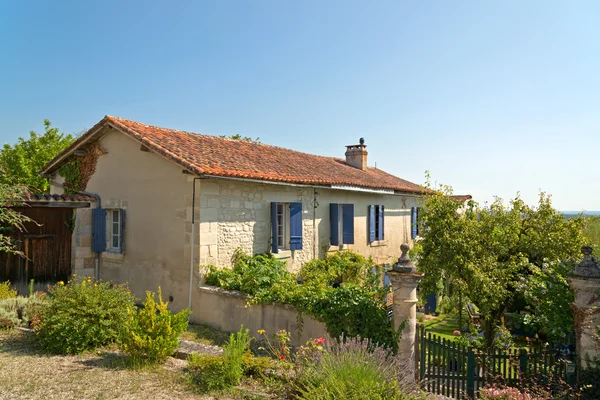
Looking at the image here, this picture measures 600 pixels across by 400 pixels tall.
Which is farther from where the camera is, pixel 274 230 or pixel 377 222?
pixel 377 222

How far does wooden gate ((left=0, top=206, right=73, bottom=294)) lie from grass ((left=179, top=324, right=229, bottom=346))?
437cm

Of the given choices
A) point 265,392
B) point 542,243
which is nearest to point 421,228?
point 542,243

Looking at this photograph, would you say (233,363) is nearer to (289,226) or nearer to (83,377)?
(83,377)

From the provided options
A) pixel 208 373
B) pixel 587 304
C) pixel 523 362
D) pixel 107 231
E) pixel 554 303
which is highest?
pixel 107 231

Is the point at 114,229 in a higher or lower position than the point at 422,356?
higher

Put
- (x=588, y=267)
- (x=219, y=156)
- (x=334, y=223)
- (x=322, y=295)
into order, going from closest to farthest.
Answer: (x=588, y=267)
(x=322, y=295)
(x=219, y=156)
(x=334, y=223)

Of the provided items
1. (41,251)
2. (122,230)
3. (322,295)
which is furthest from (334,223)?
(41,251)

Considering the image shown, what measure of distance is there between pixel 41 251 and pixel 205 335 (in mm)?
5221

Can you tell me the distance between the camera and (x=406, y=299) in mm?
6262

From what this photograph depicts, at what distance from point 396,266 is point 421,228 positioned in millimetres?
3203

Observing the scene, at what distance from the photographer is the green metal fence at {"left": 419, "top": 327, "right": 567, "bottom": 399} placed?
223 inches

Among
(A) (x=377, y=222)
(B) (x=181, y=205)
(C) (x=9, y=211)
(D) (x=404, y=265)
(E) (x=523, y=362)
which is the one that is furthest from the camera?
(A) (x=377, y=222)

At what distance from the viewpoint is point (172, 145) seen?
1016 cm

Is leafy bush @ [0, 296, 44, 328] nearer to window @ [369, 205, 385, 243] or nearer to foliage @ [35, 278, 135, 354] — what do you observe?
foliage @ [35, 278, 135, 354]
